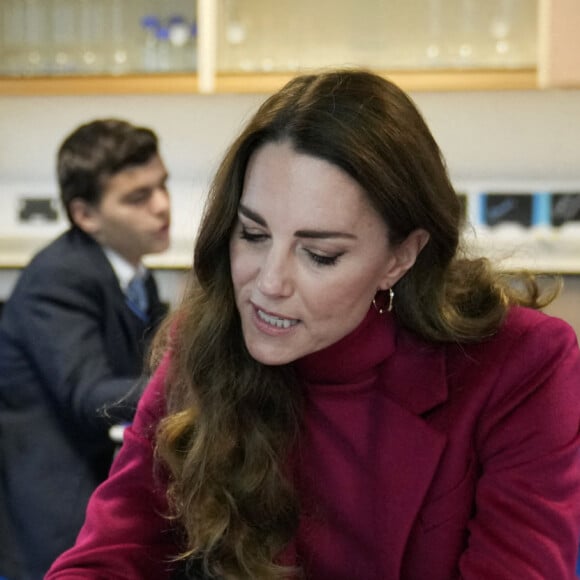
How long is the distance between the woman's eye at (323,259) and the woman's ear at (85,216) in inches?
47.9

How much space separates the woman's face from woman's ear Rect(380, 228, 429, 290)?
20 mm

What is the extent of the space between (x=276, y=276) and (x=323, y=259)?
2.3 inches

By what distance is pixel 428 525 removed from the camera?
115 cm

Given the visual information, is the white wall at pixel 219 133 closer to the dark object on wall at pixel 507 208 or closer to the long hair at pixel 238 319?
the dark object on wall at pixel 507 208

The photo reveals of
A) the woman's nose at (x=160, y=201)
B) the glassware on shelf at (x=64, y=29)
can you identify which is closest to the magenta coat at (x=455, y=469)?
the woman's nose at (x=160, y=201)

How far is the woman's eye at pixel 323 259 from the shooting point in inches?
40.8

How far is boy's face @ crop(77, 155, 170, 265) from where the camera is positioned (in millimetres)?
2180

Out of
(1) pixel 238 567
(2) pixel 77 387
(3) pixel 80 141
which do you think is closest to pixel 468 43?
(3) pixel 80 141

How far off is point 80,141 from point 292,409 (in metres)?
1.25

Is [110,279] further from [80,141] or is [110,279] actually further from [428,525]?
[428,525]

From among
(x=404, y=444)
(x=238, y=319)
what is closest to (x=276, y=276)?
(x=238, y=319)

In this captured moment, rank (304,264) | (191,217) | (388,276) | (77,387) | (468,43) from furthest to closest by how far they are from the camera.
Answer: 1. (191,217)
2. (468,43)
3. (77,387)
4. (388,276)
5. (304,264)

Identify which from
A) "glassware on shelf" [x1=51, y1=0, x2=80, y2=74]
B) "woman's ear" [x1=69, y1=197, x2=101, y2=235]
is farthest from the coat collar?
"glassware on shelf" [x1=51, y1=0, x2=80, y2=74]

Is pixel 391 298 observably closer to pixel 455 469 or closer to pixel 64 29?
pixel 455 469
